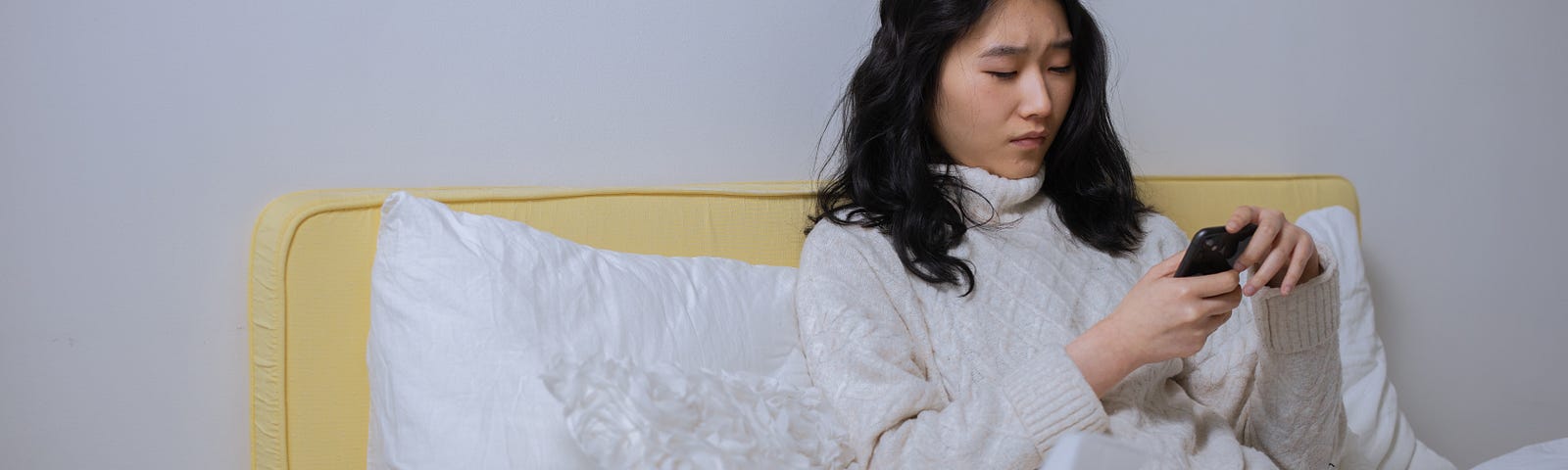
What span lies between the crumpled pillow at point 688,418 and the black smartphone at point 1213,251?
339 mm

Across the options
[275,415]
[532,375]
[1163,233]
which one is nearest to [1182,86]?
[1163,233]

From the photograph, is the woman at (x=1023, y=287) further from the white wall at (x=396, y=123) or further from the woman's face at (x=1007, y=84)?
the white wall at (x=396, y=123)

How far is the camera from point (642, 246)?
3.92 feet

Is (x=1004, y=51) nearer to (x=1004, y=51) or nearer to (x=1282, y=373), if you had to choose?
(x=1004, y=51)

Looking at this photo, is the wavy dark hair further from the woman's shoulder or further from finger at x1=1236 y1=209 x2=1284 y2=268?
finger at x1=1236 y1=209 x2=1284 y2=268

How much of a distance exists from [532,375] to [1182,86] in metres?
1.22

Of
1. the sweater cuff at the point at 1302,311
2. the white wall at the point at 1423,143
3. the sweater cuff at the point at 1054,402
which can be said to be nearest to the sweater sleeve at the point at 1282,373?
the sweater cuff at the point at 1302,311

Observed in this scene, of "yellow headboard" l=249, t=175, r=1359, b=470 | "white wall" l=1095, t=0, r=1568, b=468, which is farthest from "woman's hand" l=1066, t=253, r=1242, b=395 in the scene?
"white wall" l=1095, t=0, r=1568, b=468

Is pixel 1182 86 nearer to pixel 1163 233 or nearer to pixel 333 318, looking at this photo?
pixel 1163 233

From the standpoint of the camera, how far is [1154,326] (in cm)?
103

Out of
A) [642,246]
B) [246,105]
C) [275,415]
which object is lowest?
[275,415]

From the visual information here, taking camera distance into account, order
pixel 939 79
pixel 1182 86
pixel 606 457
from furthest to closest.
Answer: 1. pixel 1182 86
2. pixel 939 79
3. pixel 606 457

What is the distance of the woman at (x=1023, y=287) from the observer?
104cm

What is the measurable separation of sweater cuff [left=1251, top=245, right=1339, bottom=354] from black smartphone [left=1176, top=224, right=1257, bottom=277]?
0.33 feet
